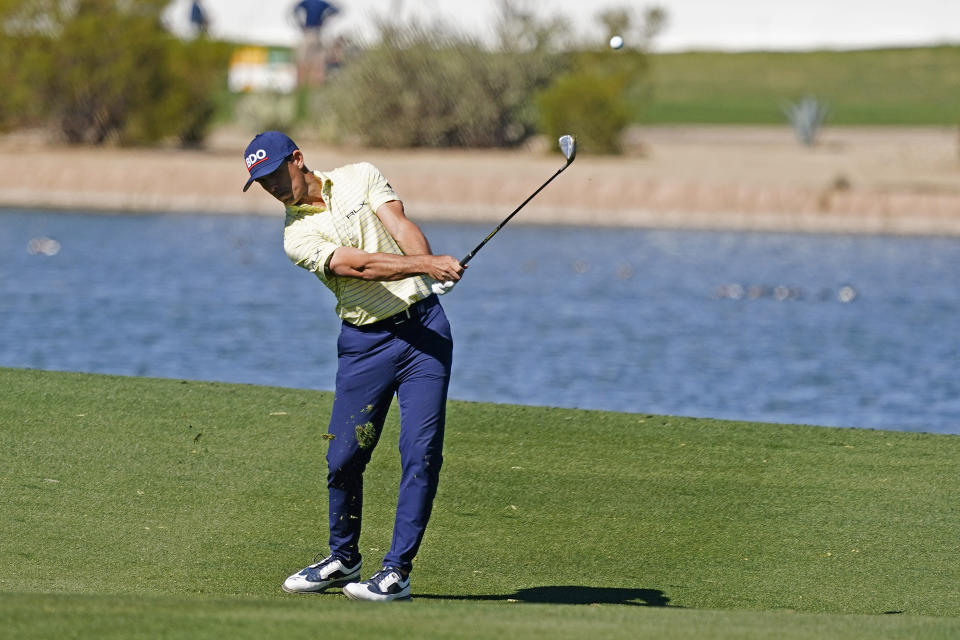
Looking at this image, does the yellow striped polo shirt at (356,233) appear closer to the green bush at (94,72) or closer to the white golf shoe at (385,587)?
the white golf shoe at (385,587)

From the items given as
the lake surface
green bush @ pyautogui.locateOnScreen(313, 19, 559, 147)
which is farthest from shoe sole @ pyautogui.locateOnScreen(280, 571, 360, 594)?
green bush @ pyautogui.locateOnScreen(313, 19, 559, 147)

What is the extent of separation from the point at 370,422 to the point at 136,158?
28.3 meters

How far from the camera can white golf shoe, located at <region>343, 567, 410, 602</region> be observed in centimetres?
618

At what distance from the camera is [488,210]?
28672 millimetres

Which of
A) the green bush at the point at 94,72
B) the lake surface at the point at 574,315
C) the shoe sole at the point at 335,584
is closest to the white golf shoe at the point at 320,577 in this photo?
the shoe sole at the point at 335,584

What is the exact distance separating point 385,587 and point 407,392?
28.0 inches

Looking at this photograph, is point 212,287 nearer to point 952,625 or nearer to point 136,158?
point 136,158

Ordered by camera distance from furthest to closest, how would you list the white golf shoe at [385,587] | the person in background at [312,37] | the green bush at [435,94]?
1. the person in background at [312,37]
2. the green bush at [435,94]
3. the white golf shoe at [385,587]

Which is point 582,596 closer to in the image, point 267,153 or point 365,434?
point 365,434

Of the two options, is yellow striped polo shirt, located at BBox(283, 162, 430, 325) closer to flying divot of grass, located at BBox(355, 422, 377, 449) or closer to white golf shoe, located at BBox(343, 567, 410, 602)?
flying divot of grass, located at BBox(355, 422, 377, 449)

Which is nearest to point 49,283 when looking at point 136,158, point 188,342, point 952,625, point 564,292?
point 188,342

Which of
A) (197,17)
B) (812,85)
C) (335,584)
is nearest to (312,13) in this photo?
(197,17)

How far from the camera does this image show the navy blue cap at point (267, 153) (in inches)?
237

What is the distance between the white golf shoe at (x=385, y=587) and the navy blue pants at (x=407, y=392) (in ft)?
0.14
